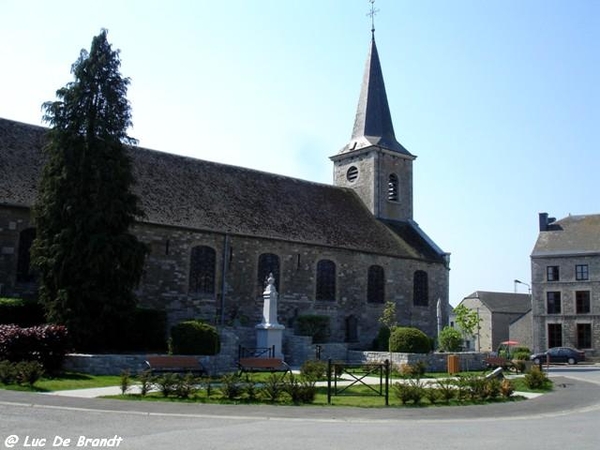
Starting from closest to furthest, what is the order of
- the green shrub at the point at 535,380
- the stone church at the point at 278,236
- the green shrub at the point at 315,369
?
1. the green shrub at the point at 535,380
2. the green shrub at the point at 315,369
3. the stone church at the point at 278,236

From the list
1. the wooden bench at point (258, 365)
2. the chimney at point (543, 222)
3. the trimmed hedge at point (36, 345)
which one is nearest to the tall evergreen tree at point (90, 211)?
the trimmed hedge at point (36, 345)

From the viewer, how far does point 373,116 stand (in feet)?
133

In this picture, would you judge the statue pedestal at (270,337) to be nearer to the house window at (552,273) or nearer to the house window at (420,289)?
the house window at (420,289)

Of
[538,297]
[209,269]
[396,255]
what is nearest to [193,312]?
[209,269]

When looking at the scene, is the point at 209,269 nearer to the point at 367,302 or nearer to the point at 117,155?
the point at 117,155

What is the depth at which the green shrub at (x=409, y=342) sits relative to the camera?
2572 centimetres

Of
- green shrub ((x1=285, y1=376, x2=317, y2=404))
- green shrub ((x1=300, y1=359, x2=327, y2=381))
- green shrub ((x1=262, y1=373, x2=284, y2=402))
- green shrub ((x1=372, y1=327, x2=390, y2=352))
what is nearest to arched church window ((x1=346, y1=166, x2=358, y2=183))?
green shrub ((x1=372, y1=327, x2=390, y2=352))

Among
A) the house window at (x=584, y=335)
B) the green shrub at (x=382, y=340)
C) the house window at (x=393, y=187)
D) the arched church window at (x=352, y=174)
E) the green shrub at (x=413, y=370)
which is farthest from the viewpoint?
the house window at (x=584, y=335)

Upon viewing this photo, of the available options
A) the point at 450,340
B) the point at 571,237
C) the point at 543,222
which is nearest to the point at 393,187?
the point at 450,340

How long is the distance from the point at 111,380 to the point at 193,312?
9396 mm

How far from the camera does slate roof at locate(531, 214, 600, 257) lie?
44.4 metres

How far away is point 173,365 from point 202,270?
914 cm

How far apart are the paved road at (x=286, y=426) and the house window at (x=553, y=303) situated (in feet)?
109

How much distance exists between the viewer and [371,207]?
124ft
